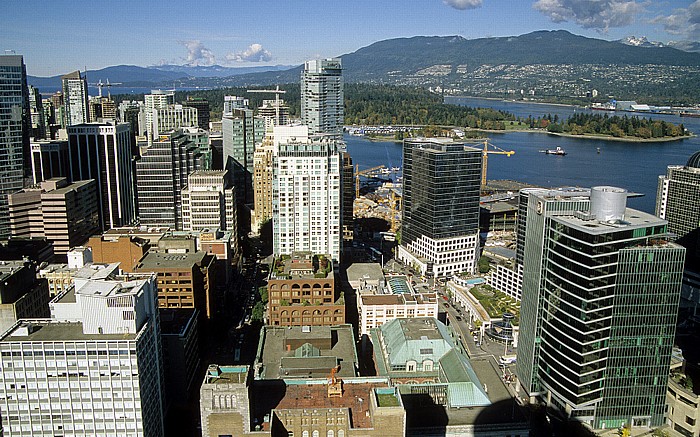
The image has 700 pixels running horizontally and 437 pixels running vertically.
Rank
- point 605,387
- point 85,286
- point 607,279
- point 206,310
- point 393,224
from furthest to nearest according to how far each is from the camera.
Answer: point 393,224 → point 206,310 → point 605,387 → point 607,279 → point 85,286

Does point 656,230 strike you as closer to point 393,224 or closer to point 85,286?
point 85,286

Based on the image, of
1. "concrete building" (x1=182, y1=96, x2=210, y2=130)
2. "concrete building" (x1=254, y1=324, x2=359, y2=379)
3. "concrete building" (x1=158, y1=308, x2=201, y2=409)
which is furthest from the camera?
"concrete building" (x1=182, y1=96, x2=210, y2=130)

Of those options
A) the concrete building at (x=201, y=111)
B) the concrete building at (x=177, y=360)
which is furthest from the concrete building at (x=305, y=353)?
the concrete building at (x=201, y=111)

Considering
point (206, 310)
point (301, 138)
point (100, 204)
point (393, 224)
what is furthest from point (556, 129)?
point (206, 310)

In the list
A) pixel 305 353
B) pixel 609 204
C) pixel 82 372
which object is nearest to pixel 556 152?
pixel 609 204

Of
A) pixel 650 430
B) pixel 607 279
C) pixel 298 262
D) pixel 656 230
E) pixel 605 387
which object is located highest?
pixel 656 230

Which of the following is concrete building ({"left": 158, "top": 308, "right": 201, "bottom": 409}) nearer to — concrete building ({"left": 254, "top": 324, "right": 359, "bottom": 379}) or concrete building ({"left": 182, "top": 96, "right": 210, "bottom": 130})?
concrete building ({"left": 254, "top": 324, "right": 359, "bottom": 379})

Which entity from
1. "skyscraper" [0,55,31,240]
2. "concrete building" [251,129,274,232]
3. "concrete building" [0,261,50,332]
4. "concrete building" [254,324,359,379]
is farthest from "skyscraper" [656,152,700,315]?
"skyscraper" [0,55,31,240]
